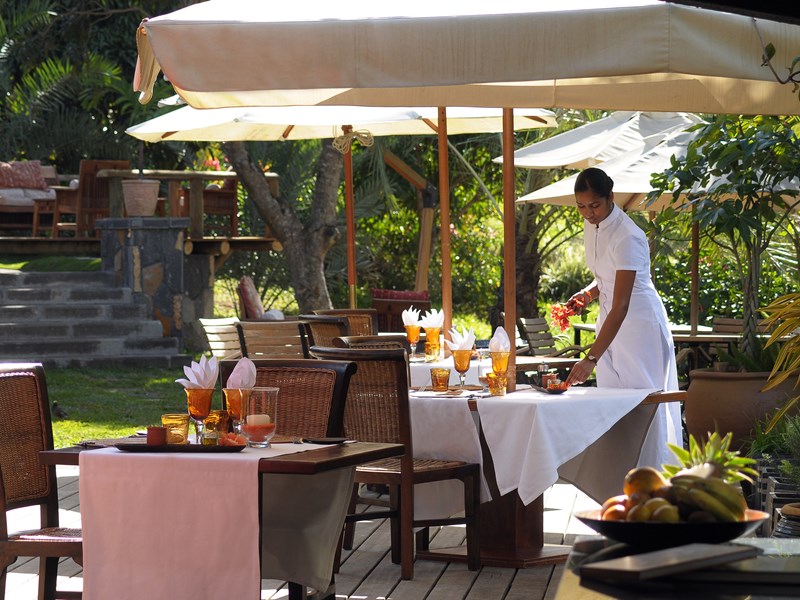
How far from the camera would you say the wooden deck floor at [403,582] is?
4.90 m

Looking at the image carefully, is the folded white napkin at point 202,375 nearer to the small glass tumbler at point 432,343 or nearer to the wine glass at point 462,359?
the wine glass at point 462,359

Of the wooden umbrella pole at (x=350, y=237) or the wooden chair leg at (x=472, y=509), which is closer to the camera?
the wooden chair leg at (x=472, y=509)

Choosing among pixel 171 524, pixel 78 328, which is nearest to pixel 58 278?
pixel 78 328

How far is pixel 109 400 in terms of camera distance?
10.8 m

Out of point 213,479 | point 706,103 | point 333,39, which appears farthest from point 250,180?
point 213,479

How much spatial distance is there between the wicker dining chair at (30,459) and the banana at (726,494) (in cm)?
239

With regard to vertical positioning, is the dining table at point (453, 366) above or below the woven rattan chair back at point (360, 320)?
below

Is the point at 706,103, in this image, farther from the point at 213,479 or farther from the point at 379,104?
the point at 213,479

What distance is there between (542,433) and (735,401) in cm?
244

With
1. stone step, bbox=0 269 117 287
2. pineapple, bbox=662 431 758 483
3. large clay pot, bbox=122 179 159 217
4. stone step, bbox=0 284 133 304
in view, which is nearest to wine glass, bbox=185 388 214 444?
pineapple, bbox=662 431 758 483

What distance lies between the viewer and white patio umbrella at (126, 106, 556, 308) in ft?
25.2

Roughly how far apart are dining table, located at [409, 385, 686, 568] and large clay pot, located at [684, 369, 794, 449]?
1641 millimetres

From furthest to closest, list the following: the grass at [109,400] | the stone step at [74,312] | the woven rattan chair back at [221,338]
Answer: the stone step at [74,312]
the woven rattan chair back at [221,338]
the grass at [109,400]

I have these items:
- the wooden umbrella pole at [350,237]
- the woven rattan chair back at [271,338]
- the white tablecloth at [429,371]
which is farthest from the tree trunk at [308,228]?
the white tablecloth at [429,371]
